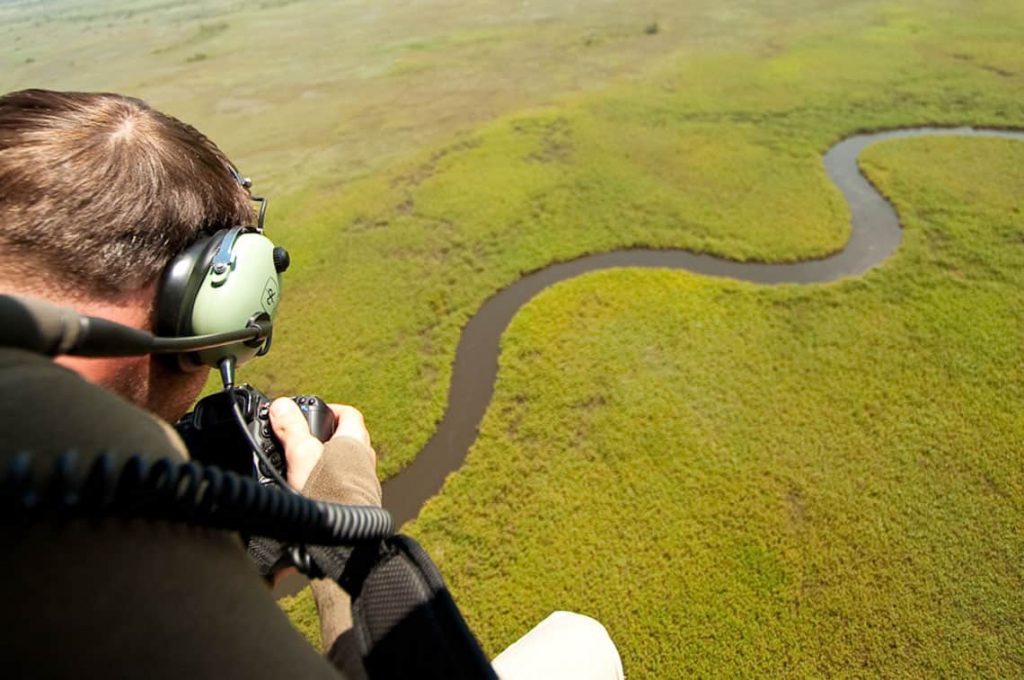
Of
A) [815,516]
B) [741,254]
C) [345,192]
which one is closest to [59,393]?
[815,516]

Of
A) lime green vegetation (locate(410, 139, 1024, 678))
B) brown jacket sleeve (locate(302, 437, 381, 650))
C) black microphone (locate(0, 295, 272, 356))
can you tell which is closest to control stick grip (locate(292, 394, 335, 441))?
brown jacket sleeve (locate(302, 437, 381, 650))

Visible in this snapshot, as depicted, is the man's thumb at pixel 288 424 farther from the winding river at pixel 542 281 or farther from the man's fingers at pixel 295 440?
the winding river at pixel 542 281

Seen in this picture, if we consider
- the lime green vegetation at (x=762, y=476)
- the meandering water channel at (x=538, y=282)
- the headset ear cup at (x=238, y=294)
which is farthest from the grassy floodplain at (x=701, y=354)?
the headset ear cup at (x=238, y=294)

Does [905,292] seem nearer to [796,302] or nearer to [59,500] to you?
[796,302]

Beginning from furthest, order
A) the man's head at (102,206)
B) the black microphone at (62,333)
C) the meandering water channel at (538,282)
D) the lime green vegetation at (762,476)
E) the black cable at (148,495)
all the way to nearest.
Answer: the meandering water channel at (538,282), the lime green vegetation at (762,476), the man's head at (102,206), the black microphone at (62,333), the black cable at (148,495)

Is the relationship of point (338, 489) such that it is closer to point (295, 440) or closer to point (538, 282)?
point (295, 440)

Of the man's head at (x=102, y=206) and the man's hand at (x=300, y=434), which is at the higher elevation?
the man's head at (x=102, y=206)

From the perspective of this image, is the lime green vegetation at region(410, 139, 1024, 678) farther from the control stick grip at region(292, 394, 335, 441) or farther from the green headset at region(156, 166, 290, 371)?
the green headset at region(156, 166, 290, 371)
